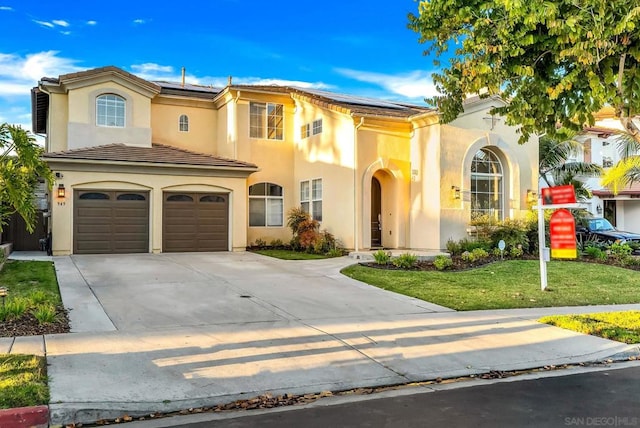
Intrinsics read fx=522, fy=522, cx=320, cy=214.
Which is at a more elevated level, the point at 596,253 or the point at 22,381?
the point at 596,253

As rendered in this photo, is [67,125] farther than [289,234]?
No

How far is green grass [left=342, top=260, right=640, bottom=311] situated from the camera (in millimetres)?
11695

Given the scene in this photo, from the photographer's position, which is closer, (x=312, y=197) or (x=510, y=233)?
(x=510, y=233)

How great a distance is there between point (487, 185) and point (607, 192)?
593 inches

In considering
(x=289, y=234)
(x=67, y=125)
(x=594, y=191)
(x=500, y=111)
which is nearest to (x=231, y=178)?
(x=289, y=234)

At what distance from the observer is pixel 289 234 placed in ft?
74.3

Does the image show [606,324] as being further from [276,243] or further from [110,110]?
[110,110]

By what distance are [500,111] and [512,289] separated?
495cm

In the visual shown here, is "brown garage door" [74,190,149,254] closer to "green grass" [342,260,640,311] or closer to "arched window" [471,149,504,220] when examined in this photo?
"green grass" [342,260,640,311]

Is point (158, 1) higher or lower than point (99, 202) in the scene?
higher

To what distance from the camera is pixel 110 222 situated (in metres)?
18.6

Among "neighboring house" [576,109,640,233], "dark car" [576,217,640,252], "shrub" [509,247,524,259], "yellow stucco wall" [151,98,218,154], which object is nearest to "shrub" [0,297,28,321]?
"shrub" [509,247,524,259]

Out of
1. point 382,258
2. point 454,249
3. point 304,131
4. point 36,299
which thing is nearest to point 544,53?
point 382,258

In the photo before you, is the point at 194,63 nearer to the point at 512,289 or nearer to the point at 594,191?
the point at 512,289
